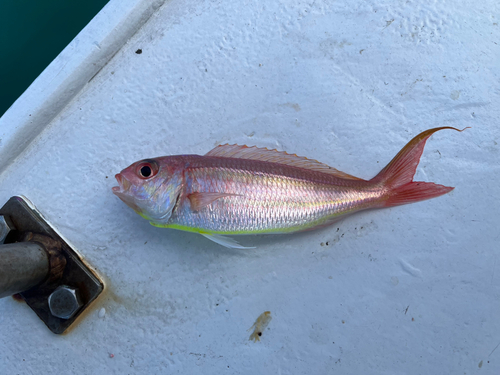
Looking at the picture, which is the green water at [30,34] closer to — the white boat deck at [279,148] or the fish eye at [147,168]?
the white boat deck at [279,148]

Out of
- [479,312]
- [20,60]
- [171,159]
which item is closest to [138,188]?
[171,159]

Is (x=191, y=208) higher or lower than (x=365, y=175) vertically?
higher

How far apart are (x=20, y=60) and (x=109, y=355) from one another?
235 centimetres

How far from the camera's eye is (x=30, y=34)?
245cm

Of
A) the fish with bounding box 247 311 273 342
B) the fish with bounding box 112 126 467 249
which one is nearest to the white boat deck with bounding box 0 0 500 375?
the fish with bounding box 247 311 273 342

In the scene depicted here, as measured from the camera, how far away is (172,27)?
5.77 ft

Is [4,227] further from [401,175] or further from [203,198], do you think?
[401,175]

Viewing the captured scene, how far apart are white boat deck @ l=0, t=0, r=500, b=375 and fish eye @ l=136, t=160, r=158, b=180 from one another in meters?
0.36

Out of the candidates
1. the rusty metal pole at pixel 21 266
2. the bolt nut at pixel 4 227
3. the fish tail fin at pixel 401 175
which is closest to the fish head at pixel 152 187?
the rusty metal pole at pixel 21 266

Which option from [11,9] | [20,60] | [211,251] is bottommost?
[211,251]

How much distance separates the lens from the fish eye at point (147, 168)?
134cm

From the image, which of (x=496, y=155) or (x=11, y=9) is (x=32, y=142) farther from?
(x=496, y=155)

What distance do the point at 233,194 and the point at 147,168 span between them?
1.32 feet

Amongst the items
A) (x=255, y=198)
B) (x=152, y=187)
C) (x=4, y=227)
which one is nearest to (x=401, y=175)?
(x=255, y=198)
